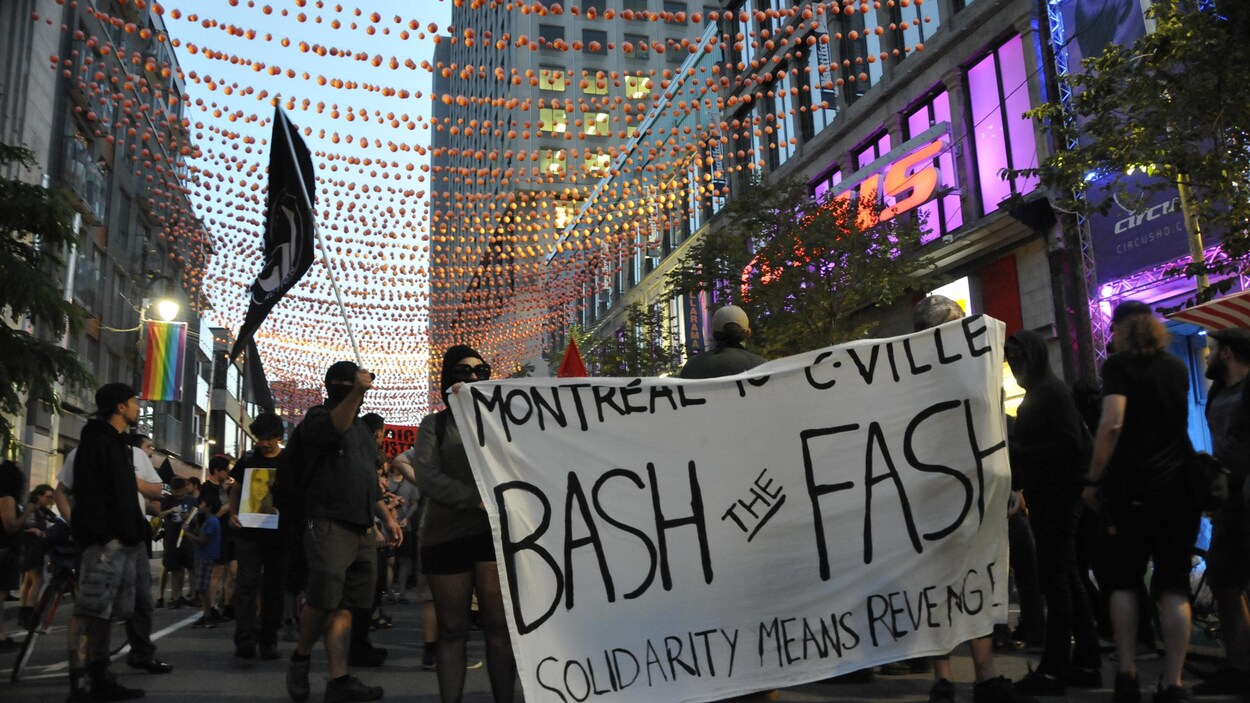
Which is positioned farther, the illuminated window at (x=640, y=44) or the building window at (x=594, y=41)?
the building window at (x=594, y=41)

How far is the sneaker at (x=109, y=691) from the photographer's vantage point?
17.7 feet

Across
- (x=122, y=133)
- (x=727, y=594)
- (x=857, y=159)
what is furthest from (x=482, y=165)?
(x=727, y=594)

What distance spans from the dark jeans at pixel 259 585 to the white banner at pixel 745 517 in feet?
13.3

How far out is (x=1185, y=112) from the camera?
31.0 feet

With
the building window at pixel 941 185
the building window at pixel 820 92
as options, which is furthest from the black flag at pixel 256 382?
the building window at pixel 820 92

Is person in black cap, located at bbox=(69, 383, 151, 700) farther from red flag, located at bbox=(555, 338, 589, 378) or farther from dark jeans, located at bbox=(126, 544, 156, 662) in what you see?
red flag, located at bbox=(555, 338, 589, 378)

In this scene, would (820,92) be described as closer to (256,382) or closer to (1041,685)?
(256,382)

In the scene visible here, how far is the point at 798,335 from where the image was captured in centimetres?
1764

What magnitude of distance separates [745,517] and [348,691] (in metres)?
2.42

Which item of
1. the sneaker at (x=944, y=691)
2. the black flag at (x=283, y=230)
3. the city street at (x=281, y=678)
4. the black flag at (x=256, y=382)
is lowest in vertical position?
the city street at (x=281, y=678)

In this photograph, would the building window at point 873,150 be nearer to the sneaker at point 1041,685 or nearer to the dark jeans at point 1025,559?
the dark jeans at point 1025,559

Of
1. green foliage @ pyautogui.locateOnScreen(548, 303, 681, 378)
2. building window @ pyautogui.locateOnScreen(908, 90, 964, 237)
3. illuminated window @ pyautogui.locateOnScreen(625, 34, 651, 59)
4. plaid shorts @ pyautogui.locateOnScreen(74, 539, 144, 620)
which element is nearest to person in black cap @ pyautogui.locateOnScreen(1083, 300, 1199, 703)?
plaid shorts @ pyautogui.locateOnScreen(74, 539, 144, 620)

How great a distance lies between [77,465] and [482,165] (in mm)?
75945

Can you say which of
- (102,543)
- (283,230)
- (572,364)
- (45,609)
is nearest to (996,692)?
(102,543)
